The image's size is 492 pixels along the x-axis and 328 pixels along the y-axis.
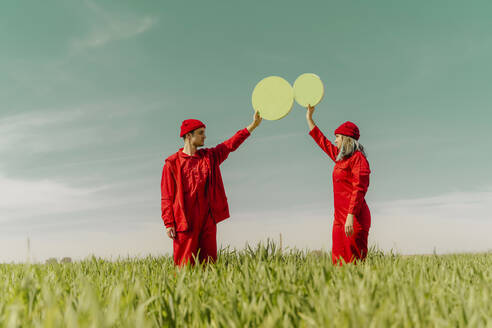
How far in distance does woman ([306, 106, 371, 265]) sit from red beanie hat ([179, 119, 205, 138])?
1.78m

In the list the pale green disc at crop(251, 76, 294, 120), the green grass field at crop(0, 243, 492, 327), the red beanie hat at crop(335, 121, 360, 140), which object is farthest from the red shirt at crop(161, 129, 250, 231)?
the green grass field at crop(0, 243, 492, 327)

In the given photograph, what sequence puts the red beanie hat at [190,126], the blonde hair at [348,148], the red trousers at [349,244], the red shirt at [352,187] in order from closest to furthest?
the red shirt at [352,187], the red trousers at [349,244], the blonde hair at [348,148], the red beanie hat at [190,126]

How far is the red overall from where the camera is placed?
5191mm

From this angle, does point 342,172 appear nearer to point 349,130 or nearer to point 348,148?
point 348,148

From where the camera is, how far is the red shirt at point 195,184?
5.22 metres

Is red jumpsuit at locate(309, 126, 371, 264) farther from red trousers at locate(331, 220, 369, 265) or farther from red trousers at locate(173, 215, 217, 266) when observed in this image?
red trousers at locate(173, 215, 217, 266)

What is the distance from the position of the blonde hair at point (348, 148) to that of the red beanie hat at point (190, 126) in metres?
1.81

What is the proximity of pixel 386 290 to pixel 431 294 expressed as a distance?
1.08ft

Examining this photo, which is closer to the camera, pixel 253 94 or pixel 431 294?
pixel 431 294

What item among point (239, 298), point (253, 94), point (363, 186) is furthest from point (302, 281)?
point (253, 94)

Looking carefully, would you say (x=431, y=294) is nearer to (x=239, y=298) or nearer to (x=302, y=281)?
(x=302, y=281)

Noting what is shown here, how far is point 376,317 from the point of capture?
2.02 meters

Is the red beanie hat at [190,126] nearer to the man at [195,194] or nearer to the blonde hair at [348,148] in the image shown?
the man at [195,194]

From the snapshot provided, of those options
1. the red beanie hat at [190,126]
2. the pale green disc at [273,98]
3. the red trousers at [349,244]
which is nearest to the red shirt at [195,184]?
the red beanie hat at [190,126]
